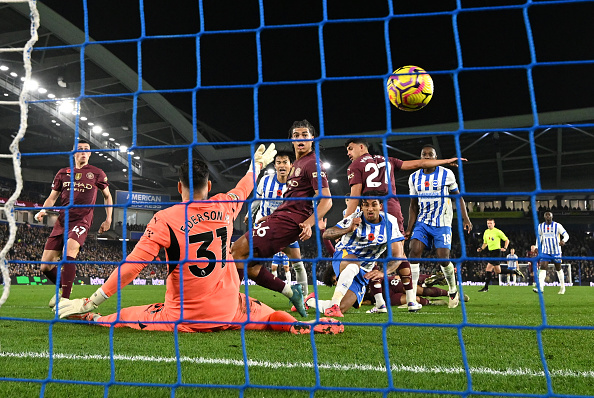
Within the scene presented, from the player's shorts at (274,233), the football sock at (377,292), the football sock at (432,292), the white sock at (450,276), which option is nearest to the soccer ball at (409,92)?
the player's shorts at (274,233)

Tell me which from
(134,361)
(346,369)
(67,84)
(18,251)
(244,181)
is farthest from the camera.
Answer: (18,251)

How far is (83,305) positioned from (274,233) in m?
1.84

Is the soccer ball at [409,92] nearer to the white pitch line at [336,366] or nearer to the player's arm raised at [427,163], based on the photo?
the player's arm raised at [427,163]

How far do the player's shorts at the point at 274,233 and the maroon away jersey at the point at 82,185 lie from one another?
245 centimetres

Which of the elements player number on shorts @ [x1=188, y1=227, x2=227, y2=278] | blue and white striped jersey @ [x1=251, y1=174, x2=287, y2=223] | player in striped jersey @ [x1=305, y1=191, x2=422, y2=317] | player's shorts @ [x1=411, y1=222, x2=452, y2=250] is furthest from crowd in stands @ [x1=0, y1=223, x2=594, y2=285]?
player number on shorts @ [x1=188, y1=227, x2=227, y2=278]

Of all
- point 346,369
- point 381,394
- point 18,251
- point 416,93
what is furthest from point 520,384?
point 18,251

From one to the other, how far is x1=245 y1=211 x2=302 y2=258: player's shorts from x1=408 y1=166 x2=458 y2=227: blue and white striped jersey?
2233 millimetres

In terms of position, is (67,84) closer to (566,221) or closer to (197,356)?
(197,356)

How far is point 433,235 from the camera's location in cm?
616

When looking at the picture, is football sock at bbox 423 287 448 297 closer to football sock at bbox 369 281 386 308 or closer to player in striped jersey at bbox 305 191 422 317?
football sock at bbox 369 281 386 308

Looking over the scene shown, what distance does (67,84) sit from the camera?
74.3 ft

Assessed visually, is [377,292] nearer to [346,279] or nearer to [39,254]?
[346,279]

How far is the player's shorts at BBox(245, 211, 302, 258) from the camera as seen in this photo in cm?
456

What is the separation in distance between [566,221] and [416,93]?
29353mm
